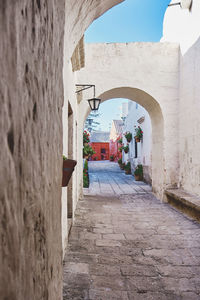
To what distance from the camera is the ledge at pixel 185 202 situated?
4427mm

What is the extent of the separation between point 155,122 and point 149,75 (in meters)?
1.59

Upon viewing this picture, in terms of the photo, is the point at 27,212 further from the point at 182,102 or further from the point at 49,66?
the point at 182,102

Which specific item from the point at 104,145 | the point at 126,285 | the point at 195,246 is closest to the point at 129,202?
the point at 195,246

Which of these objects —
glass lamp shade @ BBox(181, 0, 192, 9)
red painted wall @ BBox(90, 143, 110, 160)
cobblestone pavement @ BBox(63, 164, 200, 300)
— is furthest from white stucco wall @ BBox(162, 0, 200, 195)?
red painted wall @ BBox(90, 143, 110, 160)

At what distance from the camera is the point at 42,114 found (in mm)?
832

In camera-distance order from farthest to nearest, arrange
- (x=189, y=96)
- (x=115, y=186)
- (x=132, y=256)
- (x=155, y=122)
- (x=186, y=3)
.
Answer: (x=115, y=186), (x=155, y=122), (x=189, y=96), (x=186, y=3), (x=132, y=256)

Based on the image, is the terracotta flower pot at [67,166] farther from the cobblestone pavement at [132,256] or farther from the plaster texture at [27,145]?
the cobblestone pavement at [132,256]

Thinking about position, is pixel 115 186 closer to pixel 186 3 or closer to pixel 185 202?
pixel 185 202

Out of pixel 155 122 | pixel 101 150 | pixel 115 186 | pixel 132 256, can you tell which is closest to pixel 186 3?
pixel 155 122

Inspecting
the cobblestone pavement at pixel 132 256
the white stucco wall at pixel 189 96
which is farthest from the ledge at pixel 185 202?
the white stucco wall at pixel 189 96

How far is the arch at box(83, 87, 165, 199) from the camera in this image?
6.38 metres

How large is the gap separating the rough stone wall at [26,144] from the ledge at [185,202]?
4.05 metres

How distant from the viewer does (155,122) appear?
7082mm

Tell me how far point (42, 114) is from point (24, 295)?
62 centimetres
